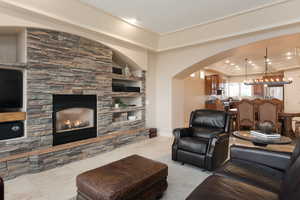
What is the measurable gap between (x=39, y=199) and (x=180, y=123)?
4.33 meters

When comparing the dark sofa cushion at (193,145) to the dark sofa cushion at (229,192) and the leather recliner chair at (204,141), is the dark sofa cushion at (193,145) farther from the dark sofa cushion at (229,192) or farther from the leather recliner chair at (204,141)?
the dark sofa cushion at (229,192)

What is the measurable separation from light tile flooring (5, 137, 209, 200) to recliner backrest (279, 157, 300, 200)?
3.69 ft

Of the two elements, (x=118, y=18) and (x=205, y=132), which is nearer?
(x=205, y=132)

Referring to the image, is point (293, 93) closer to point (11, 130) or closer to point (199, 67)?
point (199, 67)

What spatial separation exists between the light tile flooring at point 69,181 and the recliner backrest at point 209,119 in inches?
36.2

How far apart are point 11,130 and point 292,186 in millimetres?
3531

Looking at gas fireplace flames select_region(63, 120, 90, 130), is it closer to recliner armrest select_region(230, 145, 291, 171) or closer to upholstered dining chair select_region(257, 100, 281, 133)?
recliner armrest select_region(230, 145, 291, 171)

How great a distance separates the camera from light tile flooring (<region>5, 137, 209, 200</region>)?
2.12m

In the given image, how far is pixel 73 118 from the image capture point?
140 inches

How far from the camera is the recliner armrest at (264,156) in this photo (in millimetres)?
1844

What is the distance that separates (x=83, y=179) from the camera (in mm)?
1763

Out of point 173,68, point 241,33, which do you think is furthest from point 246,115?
point 173,68

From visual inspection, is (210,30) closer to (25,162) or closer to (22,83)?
(22,83)

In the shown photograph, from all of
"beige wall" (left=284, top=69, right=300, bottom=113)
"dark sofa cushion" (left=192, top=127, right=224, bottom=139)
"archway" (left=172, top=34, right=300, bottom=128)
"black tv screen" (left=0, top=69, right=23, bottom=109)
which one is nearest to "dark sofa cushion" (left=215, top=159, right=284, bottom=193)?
"dark sofa cushion" (left=192, top=127, right=224, bottom=139)
